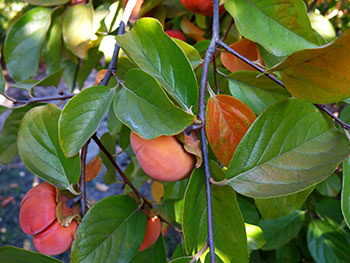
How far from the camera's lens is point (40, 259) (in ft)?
1.63

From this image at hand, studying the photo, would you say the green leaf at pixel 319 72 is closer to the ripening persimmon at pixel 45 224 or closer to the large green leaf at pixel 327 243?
the ripening persimmon at pixel 45 224

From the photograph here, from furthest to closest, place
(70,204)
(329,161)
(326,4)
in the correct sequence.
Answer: (326,4) < (70,204) < (329,161)

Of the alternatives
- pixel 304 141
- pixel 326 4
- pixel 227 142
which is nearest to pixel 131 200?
pixel 227 142

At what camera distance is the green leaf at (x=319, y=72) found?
381 millimetres

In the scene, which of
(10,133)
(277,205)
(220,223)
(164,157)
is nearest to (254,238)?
(277,205)

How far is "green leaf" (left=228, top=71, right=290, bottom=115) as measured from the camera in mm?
595

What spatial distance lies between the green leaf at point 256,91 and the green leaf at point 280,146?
0.12 meters

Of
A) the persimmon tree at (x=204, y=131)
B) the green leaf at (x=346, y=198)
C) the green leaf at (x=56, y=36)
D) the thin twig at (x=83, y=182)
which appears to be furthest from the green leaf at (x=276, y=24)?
the green leaf at (x=56, y=36)

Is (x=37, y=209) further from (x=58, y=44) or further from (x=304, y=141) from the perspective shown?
(x=58, y=44)

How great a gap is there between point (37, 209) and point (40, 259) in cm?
8

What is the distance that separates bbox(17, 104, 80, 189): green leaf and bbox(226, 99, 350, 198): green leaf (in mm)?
289

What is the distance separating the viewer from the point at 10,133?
68 centimetres

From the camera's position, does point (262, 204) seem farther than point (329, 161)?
Yes

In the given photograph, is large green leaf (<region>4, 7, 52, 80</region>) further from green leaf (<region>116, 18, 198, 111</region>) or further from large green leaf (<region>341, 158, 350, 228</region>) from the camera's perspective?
large green leaf (<region>341, 158, 350, 228</region>)
